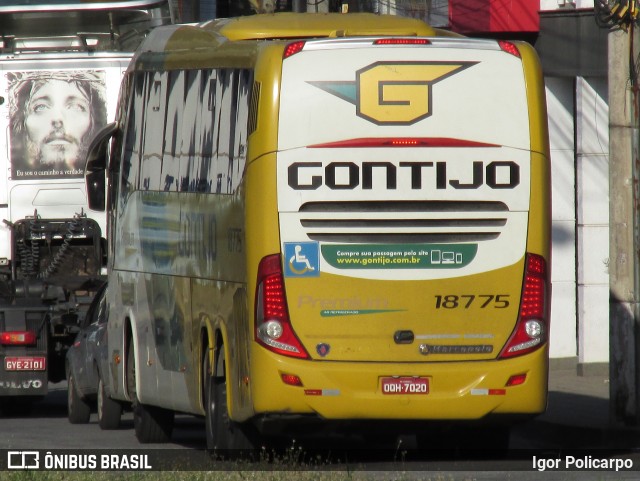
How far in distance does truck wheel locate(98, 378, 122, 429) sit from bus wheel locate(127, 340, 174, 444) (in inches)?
62.0

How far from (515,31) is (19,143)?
6722 mm

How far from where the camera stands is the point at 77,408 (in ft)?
58.9

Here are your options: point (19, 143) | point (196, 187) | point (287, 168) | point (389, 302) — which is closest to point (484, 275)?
point (389, 302)

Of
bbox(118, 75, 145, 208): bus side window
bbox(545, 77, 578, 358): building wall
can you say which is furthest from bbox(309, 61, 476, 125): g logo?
bbox(545, 77, 578, 358): building wall

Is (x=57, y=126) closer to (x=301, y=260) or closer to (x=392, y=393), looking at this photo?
(x=301, y=260)

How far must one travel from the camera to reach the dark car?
1677 cm

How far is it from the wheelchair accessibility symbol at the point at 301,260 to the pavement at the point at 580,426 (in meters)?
3.95

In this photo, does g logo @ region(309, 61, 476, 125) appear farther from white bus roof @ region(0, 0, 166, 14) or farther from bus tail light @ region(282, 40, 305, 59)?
white bus roof @ region(0, 0, 166, 14)

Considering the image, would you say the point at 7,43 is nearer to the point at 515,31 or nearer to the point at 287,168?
the point at 515,31

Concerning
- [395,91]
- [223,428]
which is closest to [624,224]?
[395,91]

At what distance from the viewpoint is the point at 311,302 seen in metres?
11.5

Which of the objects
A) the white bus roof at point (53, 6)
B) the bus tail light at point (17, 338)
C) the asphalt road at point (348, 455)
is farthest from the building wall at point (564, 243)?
the bus tail light at point (17, 338)

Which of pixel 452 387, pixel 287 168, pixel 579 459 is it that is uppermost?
pixel 287 168

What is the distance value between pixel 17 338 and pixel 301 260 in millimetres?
A: 7394
